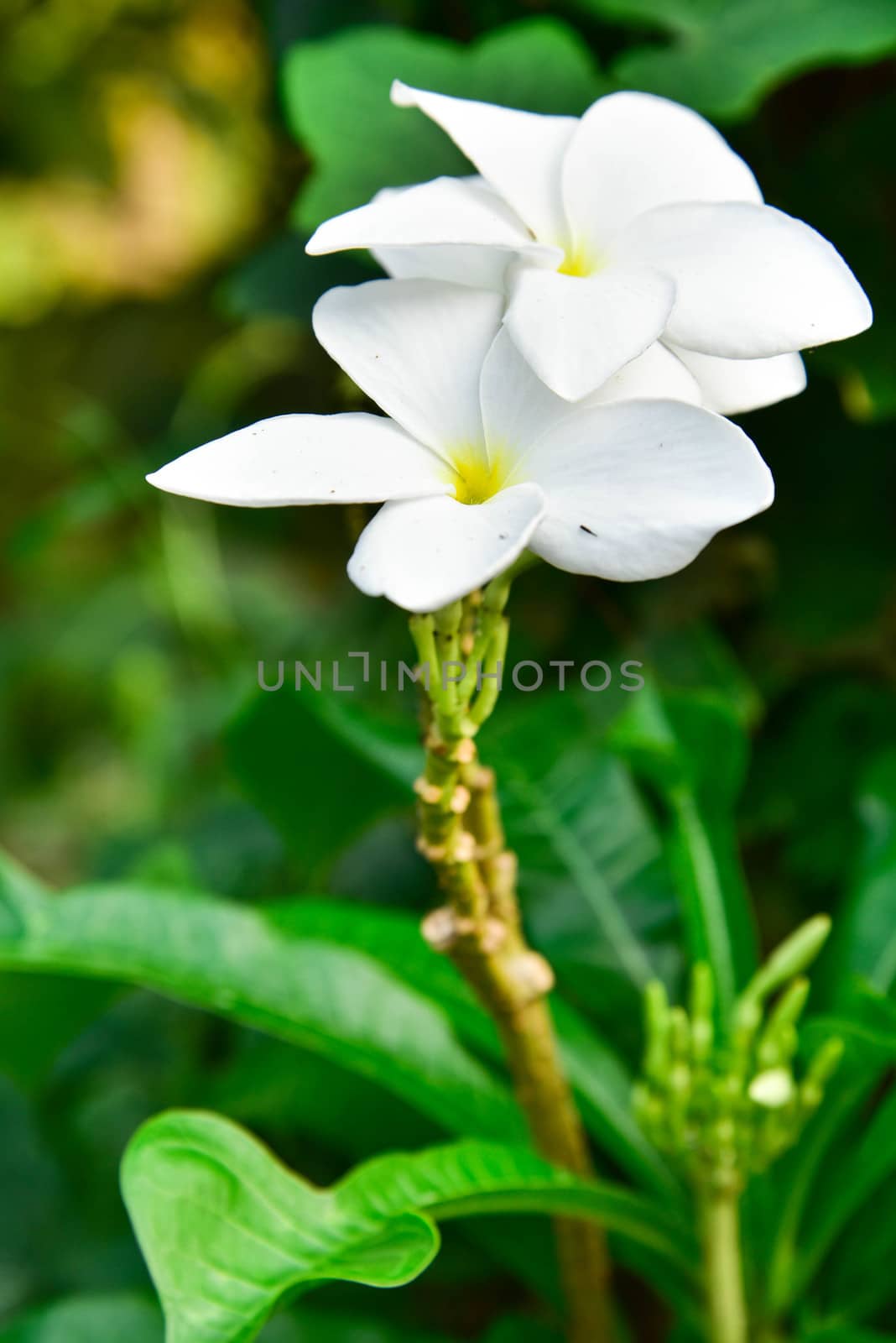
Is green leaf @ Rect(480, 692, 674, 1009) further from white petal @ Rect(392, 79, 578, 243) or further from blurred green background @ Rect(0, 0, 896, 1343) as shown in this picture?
white petal @ Rect(392, 79, 578, 243)

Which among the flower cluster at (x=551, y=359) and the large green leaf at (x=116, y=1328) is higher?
the flower cluster at (x=551, y=359)

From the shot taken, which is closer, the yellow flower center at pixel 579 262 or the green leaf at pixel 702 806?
the yellow flower center at pixel 579 262

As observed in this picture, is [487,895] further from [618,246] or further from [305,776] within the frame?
[305,776]

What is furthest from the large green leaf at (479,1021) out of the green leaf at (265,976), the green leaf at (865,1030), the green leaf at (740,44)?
the green leaf at (740,44)

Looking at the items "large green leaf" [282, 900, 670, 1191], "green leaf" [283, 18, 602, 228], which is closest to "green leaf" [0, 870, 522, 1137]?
"large green leaf" [282, 900, 670, 1191]

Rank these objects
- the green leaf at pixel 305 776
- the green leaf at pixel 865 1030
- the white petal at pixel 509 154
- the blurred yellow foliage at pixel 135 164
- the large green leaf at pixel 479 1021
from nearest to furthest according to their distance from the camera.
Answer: the white petal at pixel 509 154 → the green leaf at pixel 865 1030 → the large green leaf at pixel 479 1021 → the green leaf at pixel 305 776 → the blurred yellow foliage at pixel 135 164

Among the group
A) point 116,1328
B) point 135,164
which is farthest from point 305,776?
point 135,164

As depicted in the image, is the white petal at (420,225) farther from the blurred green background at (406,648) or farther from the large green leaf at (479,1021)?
the large green leaf at (479,1021)
